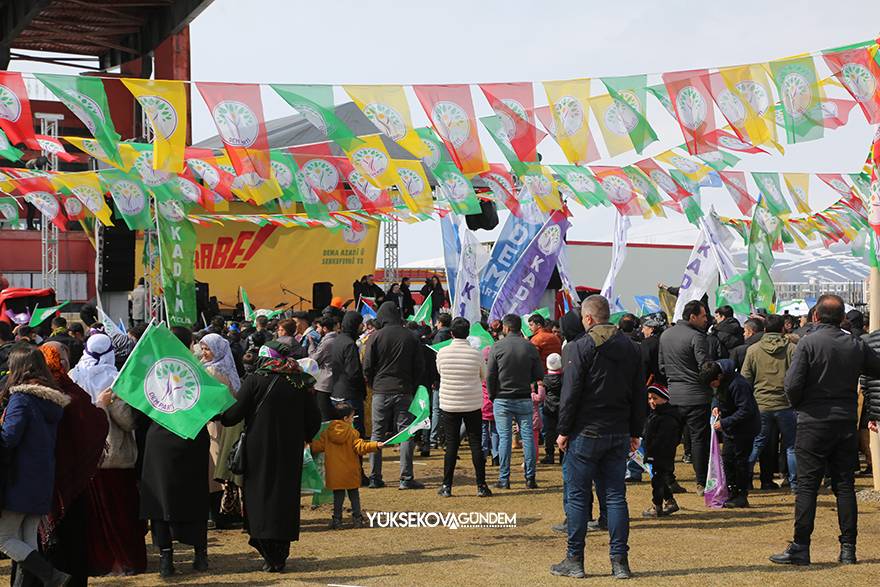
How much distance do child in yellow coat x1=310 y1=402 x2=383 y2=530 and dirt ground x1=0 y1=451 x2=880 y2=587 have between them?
215mm

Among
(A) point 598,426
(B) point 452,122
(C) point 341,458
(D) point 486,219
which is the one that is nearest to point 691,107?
(B) point 452,122

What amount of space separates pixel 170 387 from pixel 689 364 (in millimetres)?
5017

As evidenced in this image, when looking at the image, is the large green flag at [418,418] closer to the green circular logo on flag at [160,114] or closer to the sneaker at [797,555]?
the sneaker at [797,555]

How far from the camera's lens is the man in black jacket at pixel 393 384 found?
11.8m

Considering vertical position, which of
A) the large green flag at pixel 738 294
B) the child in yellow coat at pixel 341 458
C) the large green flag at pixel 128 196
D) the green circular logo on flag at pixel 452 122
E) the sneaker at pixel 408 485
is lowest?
the sneaker at pixel 408 485

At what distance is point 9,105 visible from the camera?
11.1 meters

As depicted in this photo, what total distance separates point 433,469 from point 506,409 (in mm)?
2035

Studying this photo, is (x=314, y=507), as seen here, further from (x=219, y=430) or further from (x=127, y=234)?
(x=127, y=234)

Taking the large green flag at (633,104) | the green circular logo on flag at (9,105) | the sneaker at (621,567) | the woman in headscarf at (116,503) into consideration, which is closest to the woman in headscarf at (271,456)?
the woman in headscarf at (116,503)

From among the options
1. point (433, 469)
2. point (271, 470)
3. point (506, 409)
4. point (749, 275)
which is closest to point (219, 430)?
point (271, 470)

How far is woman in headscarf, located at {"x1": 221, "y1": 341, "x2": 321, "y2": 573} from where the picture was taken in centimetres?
796

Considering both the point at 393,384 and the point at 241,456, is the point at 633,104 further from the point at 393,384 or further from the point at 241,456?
the point at 241,456

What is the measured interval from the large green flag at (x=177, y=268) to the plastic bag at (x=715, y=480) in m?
6.61

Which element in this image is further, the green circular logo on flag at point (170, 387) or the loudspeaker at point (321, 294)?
the loudspeaker at point (321, 294)
